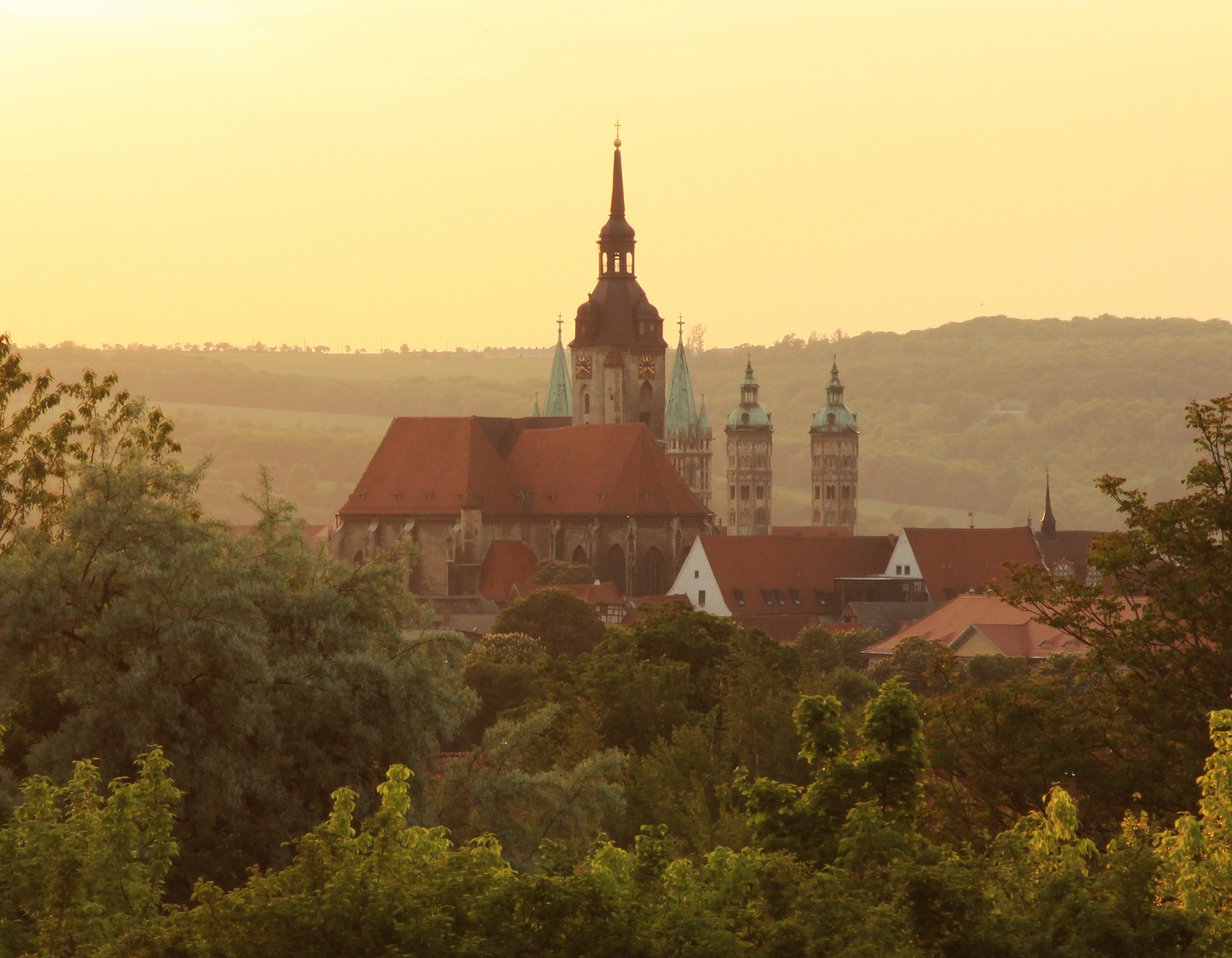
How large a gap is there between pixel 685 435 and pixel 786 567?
47.5m

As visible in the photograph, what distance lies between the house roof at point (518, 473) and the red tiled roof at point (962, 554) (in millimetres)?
16787

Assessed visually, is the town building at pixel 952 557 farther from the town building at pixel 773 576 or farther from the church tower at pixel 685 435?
the church tower at pixel 685 435

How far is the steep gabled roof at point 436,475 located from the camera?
13425 cm

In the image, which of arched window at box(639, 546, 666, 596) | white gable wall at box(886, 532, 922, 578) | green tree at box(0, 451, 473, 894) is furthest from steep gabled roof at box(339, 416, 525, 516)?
green tree at box(0, 451, 473, 894)

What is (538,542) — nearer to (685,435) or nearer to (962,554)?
(962,554)

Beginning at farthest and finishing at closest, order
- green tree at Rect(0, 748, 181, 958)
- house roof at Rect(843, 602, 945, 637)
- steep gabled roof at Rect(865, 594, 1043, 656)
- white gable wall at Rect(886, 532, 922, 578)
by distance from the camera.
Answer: white gable wall at Rect(886, 532, 922, 578) < house roof at Rect(843, 602, 945, 637) < steep gabled roof at Rect(865, 594, 1043, 656) < green tree at Rect(0, 748, 181, 958)

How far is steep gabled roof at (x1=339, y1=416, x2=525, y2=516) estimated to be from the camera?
134250 mm

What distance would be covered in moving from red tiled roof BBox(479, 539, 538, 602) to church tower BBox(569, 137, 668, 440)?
19201 millimetres

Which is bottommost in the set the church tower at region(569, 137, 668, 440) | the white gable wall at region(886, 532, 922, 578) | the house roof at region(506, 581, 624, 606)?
the house roof at region(506, 581, 624, 606)

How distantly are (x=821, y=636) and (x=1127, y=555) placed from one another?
72.9 m

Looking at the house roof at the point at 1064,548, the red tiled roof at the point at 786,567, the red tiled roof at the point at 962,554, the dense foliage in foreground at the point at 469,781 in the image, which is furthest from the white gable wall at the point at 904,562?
the dense foliage in foreground at the point at 469,781

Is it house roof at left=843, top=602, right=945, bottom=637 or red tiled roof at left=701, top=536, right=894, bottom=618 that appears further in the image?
red tiled roof at left=701, top=536, right=894, bottom=618

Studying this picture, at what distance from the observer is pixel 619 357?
150 m

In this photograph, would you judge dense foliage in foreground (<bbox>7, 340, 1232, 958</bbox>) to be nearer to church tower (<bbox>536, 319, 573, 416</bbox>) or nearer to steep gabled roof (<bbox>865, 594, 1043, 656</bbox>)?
steep gabled roof (<bbox>865, 594, 1043, 656</bbox>)
